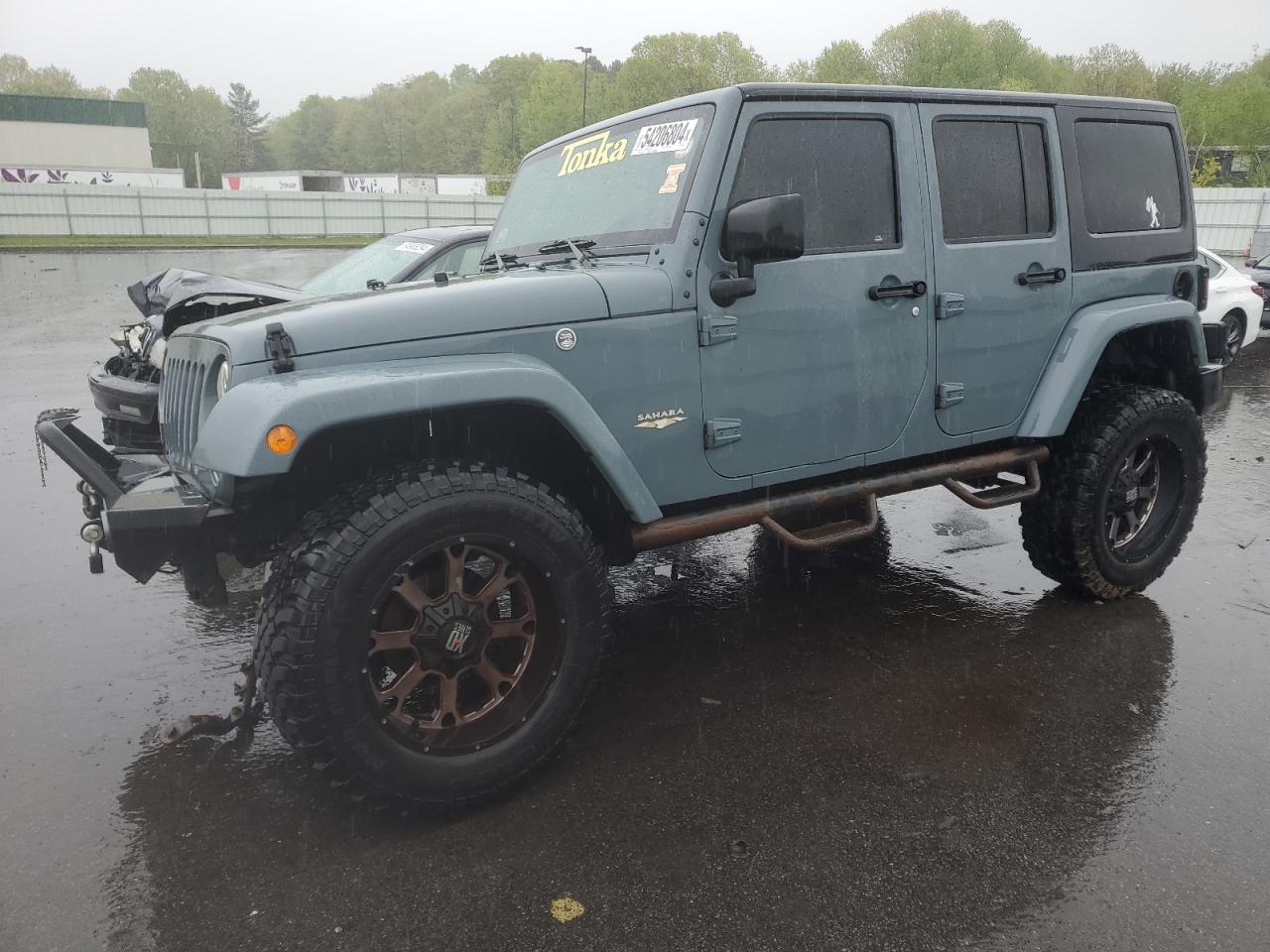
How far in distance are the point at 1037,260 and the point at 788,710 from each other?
2155 mm

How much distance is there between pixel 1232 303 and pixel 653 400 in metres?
10.4

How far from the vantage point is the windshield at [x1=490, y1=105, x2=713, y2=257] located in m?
3.25

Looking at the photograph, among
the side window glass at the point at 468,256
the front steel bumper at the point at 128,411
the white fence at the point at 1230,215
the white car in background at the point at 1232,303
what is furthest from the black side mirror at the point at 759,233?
the white fence at the point at 1230,215

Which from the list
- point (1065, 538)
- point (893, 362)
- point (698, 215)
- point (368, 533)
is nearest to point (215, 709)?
point (368, 533)

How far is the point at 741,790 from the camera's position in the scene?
295 centimetres

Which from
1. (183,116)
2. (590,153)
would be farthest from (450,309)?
(183,116)

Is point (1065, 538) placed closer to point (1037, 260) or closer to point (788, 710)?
point (1037, 260)

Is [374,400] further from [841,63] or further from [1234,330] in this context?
[841,63]

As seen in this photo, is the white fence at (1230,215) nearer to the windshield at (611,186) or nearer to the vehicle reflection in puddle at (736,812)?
the vehicle reflection in puddle at (736,812)

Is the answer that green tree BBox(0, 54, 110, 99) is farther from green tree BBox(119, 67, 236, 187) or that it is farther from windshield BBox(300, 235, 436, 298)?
windshield BBox(300, 235, 436, 298)

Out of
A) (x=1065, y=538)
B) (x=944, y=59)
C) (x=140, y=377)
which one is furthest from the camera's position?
(x=944, y=59)

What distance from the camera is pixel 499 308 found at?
287cm

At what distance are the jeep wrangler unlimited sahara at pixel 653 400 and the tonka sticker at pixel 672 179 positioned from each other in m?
0.01

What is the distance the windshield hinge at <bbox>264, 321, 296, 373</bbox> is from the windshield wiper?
1.14 metres
